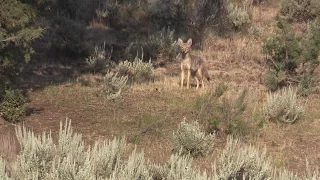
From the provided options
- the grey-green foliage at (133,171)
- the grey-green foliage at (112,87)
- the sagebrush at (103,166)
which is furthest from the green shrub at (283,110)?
the grey-green foliage at (133,171)

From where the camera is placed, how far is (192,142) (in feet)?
29.4

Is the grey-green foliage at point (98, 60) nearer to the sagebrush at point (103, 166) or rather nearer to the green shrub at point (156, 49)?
the green shrub at point (156, 49)

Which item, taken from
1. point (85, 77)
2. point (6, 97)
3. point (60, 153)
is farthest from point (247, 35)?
point (60, 153)

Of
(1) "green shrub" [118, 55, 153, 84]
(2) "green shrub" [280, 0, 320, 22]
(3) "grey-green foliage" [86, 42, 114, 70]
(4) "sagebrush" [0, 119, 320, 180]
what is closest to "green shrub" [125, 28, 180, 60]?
(3) "grey-green foliage" [86, 42, 114, 70]

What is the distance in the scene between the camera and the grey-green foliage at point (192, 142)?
8.95 metres

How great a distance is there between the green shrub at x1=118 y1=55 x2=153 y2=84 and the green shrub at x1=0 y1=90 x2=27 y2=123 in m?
4.24

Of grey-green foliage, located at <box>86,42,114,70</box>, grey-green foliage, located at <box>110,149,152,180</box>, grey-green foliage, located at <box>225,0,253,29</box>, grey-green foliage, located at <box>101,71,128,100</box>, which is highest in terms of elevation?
grey-green foliage, located at <box>110,149,152,180</box>

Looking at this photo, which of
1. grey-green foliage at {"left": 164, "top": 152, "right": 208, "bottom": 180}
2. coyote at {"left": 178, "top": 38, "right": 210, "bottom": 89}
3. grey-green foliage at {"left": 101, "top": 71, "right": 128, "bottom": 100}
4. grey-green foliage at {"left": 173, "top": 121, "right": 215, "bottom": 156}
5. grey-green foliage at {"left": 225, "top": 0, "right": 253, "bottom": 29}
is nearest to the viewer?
grey-green foliage at {"left": 164, "top": 152, "right": 208, "bottom": 180}

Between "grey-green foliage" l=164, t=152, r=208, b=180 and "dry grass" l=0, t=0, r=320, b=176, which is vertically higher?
"grey-green foliage" l=164, t=152, r=208, b=180

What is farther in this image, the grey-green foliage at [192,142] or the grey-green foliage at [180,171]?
the grey-green foliage at [192,142]

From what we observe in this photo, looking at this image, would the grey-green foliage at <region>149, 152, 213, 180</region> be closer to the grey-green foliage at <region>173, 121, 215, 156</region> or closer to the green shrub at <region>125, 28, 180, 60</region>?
the grey-green foliage at <region>173, 121, 215, 156</region>

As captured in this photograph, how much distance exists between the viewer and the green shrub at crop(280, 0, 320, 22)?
21.9 meters

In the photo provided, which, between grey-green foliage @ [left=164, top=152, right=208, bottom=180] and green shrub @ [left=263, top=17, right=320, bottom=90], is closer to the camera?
grey-green foliage @ [left=164, top=152, right=208, bottom=180]

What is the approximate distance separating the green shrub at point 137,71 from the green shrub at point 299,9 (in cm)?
882
